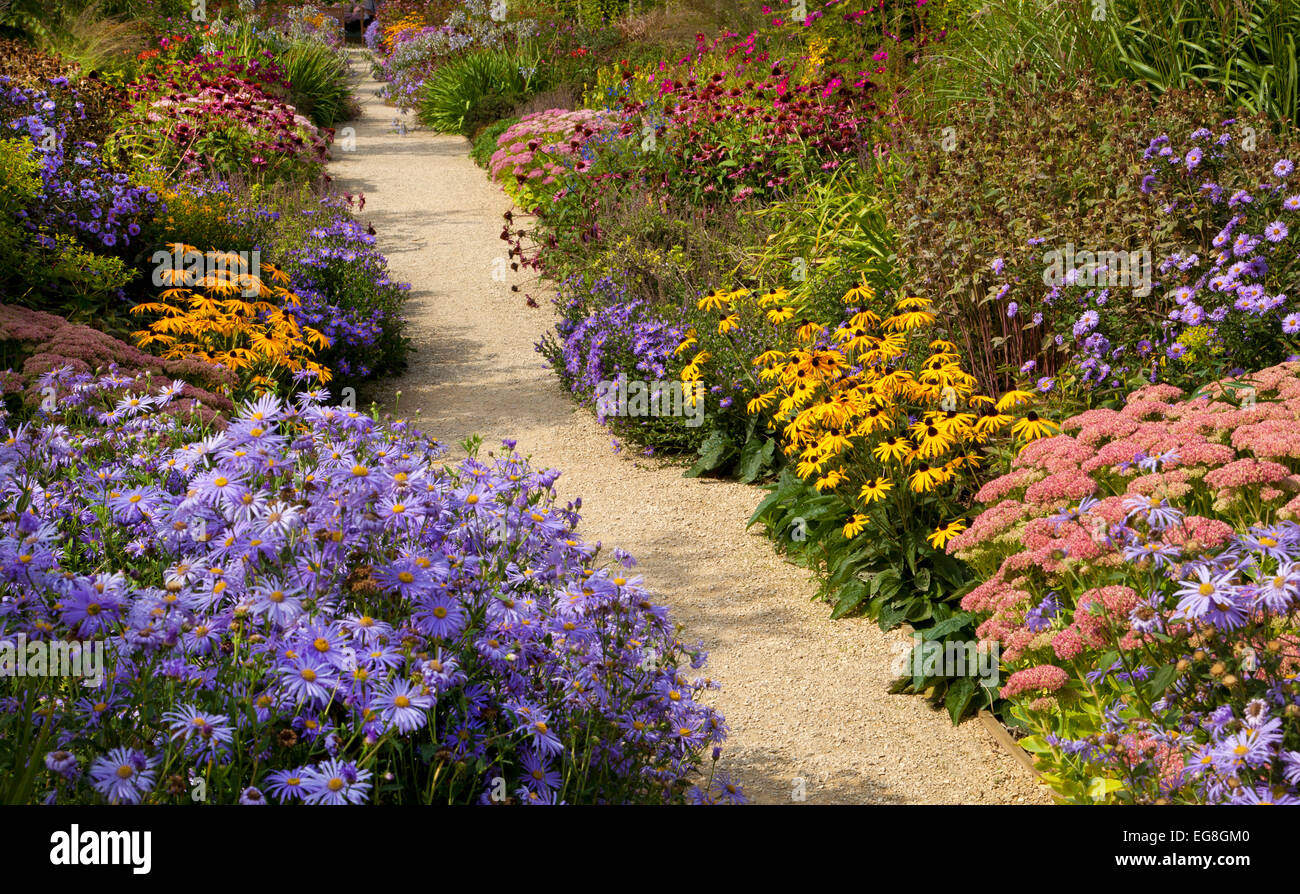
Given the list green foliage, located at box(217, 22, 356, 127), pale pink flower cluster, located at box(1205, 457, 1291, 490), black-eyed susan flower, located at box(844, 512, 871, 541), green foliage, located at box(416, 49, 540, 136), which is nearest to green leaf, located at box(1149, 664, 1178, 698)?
pale pink flower cluster, located at box(1205, 457, 1291, 490)

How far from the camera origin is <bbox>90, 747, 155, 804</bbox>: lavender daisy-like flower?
165cm

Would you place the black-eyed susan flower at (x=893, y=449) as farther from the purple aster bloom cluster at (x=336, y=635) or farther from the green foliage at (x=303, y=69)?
the green foliage at (x=303, y=69)

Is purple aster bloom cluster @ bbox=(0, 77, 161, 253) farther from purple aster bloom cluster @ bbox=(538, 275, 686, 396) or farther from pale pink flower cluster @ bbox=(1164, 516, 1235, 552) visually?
pale pink flower cluster @ bbox=(1164, 516, 1235, 552)

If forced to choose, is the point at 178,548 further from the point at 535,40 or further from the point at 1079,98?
the point at 535,40

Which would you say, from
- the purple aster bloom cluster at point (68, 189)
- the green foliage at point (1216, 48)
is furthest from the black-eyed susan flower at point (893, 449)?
the purple aster bloom cluster at point (68, 189)

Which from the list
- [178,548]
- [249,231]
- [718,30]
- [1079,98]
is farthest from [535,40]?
[178,548]

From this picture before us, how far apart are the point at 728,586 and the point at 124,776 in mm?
3315

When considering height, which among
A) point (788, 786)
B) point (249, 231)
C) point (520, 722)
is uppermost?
point (249, 231)

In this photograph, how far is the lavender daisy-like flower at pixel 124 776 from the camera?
165 cm

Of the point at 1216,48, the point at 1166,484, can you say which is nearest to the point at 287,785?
the point at 1166,484

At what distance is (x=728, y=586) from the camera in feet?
15.7

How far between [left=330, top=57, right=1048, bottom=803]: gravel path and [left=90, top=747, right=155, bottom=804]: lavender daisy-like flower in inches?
82.8

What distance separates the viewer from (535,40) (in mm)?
16203

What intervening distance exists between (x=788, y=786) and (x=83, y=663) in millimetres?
2240
